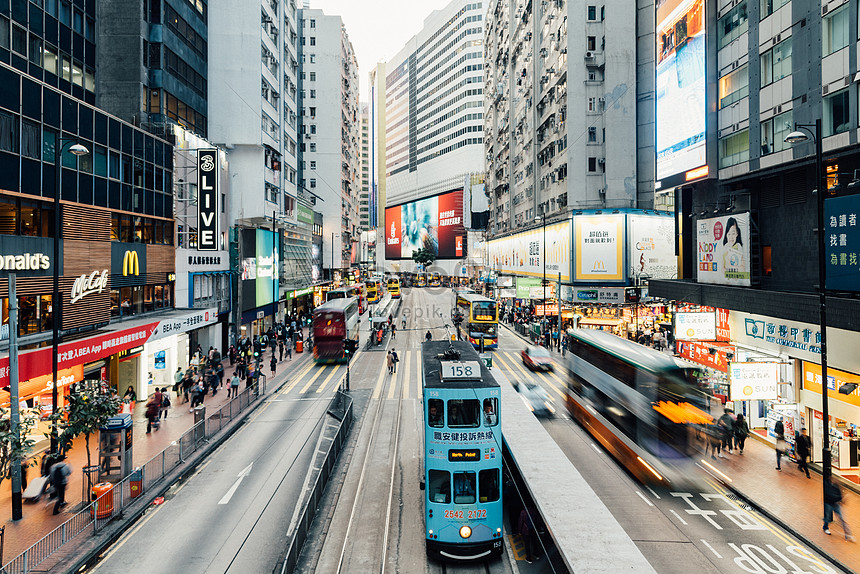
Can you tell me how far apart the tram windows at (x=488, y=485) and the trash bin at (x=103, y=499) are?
9812 millimetres

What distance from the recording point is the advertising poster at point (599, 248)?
46.7 m

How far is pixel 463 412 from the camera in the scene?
40.5 ft

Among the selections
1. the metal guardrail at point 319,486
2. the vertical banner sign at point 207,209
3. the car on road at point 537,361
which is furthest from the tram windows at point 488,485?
the vertical banner sign at point 207,209

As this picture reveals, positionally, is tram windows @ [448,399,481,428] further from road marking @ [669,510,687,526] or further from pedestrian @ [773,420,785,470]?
pedestrian @ [773,420,785,470]

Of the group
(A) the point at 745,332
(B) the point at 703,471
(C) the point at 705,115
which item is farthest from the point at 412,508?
(C) the point at 705,115

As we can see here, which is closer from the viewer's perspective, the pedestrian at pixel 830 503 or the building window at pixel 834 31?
the pedestrian at pixel 830 503

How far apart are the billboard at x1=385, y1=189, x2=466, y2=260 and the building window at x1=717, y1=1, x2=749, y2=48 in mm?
85915

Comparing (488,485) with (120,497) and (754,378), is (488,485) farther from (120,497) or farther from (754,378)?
(754,378)

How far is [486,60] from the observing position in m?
102

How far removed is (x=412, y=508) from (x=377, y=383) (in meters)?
18.0

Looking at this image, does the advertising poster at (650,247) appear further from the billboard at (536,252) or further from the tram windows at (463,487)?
the tram windows at (463,487)

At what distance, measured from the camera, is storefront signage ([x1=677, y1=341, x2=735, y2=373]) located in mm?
24781

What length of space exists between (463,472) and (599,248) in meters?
38.2

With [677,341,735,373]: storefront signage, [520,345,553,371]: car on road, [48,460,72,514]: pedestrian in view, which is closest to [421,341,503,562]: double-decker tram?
[48,460,72,514]: pedestrian
